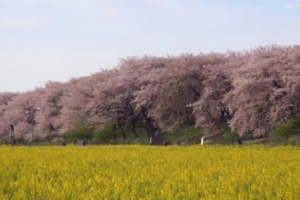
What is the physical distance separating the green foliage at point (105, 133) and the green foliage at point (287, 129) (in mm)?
14269

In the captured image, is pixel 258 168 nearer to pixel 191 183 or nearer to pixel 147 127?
pixel 191 183

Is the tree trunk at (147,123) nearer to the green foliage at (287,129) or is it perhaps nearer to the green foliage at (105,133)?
the green foliage at (105,133)

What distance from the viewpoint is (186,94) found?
141 feet

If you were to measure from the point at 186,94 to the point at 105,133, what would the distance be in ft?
21.1

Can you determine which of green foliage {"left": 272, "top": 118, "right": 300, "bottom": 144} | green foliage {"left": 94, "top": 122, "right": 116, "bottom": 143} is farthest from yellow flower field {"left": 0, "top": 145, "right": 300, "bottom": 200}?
green foliage {"left": 94, "top": 122, "right": 116, "bottom": 143}

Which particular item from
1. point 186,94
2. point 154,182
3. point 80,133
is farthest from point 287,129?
point 154,182

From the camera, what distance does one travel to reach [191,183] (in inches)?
430

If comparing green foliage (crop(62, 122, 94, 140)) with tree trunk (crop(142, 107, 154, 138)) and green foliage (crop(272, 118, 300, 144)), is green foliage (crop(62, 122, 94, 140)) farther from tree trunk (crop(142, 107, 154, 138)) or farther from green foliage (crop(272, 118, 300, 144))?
green foliage (crop(272, 118, 300, 144))

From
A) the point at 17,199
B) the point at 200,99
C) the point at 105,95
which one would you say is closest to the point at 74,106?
the point at 105,95

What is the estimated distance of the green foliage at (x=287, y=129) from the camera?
30967mm

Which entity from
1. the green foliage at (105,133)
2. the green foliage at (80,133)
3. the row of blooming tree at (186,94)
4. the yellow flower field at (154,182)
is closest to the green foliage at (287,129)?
the row of blooming tree at (186,94)

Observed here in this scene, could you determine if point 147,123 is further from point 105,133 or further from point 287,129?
point 287,129

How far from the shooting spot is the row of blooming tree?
35.2 m

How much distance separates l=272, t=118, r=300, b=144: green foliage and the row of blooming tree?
1.47 meters
